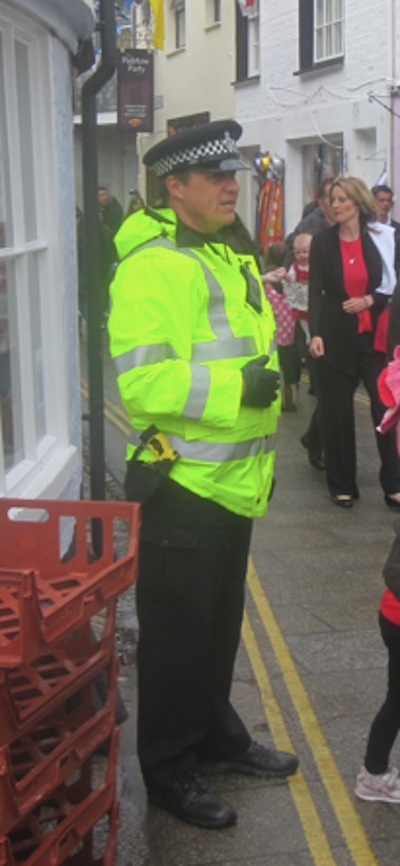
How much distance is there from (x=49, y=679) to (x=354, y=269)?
4855mm

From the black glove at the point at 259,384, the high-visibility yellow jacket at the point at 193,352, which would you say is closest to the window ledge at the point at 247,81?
the high-visibility yellow jacket at the point at 193,352

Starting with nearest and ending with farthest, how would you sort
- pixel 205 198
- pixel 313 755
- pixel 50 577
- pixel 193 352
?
pixel 50 577 < pixel 193 352 < pixel 205 198 < pixel 313 755

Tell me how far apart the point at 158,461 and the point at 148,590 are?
411 mm

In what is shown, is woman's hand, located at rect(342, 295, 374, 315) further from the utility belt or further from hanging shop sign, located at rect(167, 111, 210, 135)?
hanging shop sign, located at rect(167, 111, 210, 135)

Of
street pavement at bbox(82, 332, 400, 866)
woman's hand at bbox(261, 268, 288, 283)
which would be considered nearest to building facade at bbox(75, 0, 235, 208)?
woman's hand at bbox(261, 268, 288, 283)

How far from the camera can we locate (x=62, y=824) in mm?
2795

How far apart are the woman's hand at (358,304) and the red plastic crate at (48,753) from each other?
15.1 feet

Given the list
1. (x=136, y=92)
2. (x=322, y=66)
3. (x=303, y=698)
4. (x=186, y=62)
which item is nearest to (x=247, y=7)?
(x=322, y=66)

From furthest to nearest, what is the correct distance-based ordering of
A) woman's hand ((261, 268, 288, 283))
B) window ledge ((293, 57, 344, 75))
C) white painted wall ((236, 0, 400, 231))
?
window ledge ((293, 57, 344, 75)) < white painted wall ((236, 0, 400, 231)) < woman's hand ((261, 268, 288, 283))

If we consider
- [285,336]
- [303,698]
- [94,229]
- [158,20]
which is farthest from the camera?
[285,336]

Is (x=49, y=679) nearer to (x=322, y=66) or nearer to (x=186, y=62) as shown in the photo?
(x=322, y=66)

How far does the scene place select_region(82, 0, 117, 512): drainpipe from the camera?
5.77 meters

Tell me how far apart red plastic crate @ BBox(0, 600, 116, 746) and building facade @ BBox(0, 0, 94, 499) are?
114 cm

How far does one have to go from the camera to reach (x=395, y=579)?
3.62m
